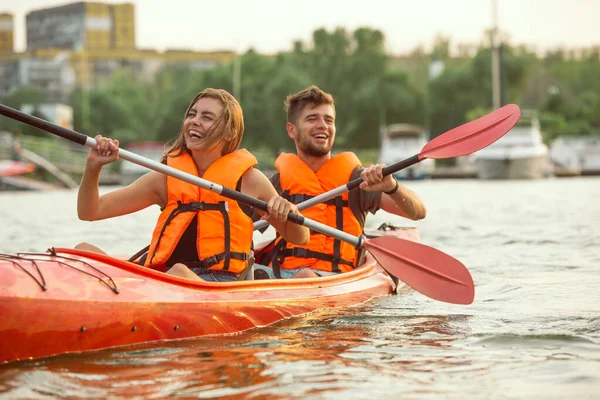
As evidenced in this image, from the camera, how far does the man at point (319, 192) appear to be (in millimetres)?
6246

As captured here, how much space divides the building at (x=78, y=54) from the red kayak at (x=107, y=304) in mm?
58970

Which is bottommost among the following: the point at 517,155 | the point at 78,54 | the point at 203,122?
the point at 517,155

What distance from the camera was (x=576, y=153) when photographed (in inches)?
1634

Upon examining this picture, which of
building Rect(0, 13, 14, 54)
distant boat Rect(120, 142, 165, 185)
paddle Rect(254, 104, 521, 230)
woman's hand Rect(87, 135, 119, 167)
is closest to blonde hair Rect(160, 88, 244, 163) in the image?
woman's hand Rect(87, 135, 119, 167)

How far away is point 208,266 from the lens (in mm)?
5406

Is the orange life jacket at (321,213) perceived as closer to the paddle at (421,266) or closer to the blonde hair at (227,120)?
the paddle at (421,266)

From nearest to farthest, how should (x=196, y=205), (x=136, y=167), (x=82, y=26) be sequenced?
1. (x=196, y=205)
2. (x=136, y=167)
3. (x=82, y=26)

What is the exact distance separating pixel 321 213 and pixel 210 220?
3.94ft

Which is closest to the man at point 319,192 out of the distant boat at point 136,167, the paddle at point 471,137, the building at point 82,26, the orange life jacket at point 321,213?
the orange life jacket at point 321,213

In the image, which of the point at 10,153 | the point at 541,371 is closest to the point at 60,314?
the point at 541,371

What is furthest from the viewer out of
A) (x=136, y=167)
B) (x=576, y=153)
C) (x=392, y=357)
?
(x=576, y=153)

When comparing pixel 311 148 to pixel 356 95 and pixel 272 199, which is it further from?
pixel 356 95

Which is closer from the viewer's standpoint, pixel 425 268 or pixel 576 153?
pixel 425 268

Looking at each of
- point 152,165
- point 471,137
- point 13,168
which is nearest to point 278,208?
point 152,165
